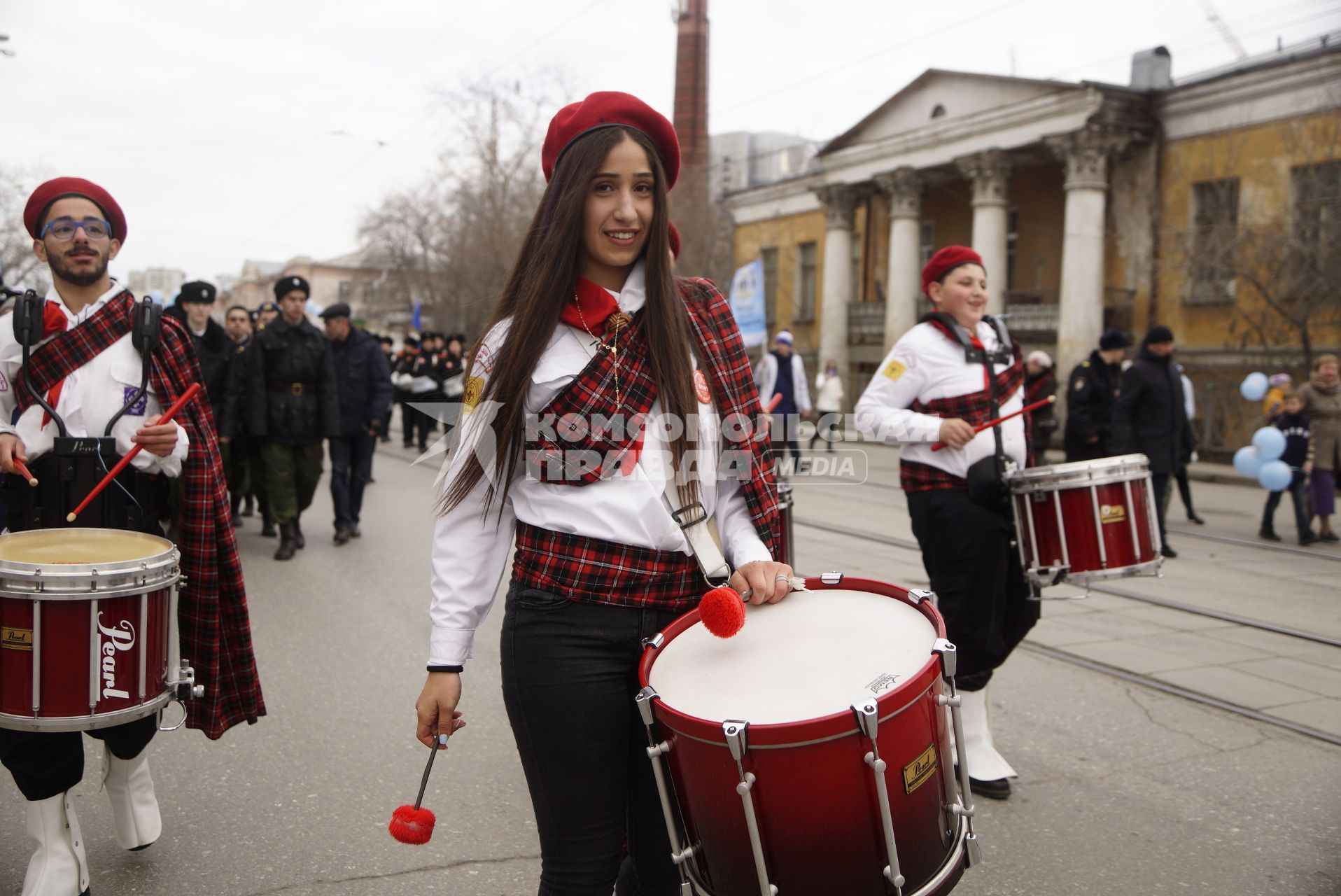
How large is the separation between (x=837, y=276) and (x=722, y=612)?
1263 inches

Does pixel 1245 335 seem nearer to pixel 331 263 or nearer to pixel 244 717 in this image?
pixel 244 717

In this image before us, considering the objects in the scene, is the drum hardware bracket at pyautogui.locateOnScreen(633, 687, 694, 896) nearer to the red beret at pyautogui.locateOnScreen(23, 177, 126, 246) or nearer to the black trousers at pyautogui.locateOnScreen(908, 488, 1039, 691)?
the black trousers at pyautogui.locateOnScreen(908, 488, 1039, 691)

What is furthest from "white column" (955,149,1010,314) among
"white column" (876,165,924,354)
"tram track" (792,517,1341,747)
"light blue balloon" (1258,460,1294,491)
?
"tram track" (792,517,1341,747)

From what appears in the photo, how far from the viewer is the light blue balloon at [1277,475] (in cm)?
1089

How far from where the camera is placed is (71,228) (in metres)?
3.46

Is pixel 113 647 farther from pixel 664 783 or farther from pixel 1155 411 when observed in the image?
pixel 1155 411

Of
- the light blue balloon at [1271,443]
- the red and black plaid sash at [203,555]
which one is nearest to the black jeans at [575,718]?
the red and black plaid sash at [203,555]

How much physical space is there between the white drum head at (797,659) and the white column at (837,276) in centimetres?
3110

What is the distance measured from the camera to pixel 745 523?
96.8 inches

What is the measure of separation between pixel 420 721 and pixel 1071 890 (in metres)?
2.27

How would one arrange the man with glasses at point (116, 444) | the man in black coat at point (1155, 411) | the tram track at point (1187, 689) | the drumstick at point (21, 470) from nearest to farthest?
the drumstick at point (21, 470)
the man with glasses at point (116, 444)
the tram track at point (1187, 689)
the man in black coat at point (1155, 411)

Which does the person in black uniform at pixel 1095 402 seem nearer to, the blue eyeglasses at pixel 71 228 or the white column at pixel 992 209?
the blue eyeglasses at pixel 71 228

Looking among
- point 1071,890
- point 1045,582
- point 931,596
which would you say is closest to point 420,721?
point 931,596

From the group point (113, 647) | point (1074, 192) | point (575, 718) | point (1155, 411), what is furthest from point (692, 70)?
point (575, 718)
